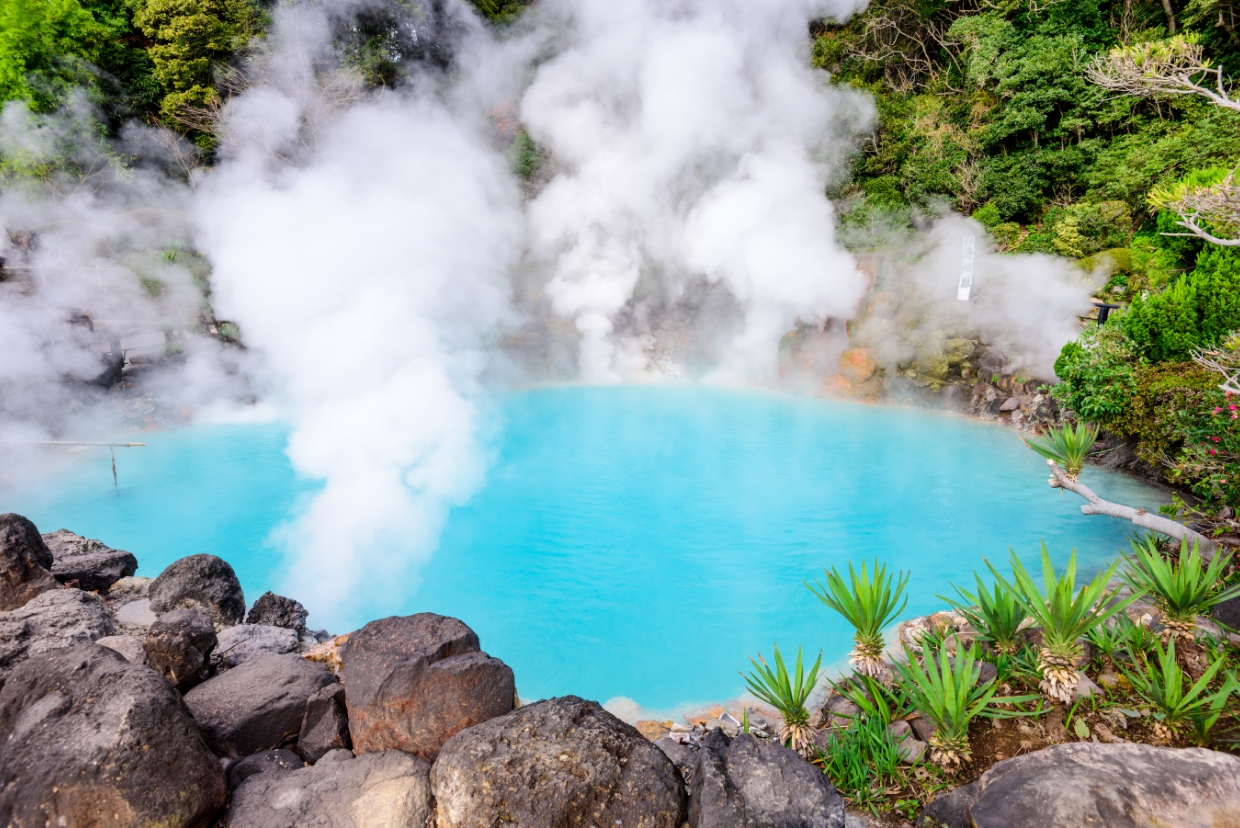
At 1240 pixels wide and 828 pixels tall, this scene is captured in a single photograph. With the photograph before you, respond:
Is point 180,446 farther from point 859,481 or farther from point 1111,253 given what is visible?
point 1111,253

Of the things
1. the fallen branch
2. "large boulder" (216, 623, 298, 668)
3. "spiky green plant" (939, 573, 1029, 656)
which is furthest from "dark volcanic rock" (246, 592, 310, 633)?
the fallen branch

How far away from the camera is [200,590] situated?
4320mm

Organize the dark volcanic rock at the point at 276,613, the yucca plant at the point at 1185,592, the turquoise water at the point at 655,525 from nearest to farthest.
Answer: the yucca plant at the point at 1185,592 → the dark volcanic rock at the point at 276,613 → the turquoise water at the point at 655,525

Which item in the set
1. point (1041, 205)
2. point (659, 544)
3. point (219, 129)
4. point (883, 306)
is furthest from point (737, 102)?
point (219, 129)

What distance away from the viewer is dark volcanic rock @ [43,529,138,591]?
4602 mm

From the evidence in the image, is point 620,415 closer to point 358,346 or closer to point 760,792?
point 358,346

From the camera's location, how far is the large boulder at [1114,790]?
5.85 feet

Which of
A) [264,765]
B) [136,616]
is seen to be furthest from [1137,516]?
[136,616]

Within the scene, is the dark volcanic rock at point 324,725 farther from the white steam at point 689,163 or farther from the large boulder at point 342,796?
the white steam at point 689,163

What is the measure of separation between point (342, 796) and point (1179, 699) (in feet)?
11.0

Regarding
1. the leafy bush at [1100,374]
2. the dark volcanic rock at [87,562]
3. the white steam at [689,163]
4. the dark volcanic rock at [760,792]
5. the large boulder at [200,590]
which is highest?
the white steam at [689,163]

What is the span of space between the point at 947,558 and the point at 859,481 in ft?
6.87

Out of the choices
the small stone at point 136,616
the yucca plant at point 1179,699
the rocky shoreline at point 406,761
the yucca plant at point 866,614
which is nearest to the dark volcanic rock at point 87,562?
the small stone at point 136,616

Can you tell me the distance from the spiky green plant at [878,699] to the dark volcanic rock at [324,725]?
2.37 meters
